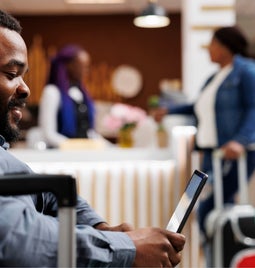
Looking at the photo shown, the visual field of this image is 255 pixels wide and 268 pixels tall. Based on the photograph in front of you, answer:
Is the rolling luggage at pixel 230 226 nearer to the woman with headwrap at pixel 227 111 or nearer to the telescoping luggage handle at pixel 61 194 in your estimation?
the woman with headwrap at pixel 227 111

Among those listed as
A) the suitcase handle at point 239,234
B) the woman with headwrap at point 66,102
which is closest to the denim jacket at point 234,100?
the suitcase handle at point 239,234

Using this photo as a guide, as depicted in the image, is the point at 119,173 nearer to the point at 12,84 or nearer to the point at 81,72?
the point at 81,72

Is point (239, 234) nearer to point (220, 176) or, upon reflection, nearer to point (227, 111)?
point (220, 176)

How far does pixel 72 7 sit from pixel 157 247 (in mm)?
8133

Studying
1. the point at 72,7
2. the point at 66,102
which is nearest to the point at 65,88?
the point at 66,102

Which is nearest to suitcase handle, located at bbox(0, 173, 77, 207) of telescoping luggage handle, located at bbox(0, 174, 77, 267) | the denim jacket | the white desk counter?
telescoping luggage handle, located at bbox(0, 174, 77, 267)

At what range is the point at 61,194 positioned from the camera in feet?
3.21

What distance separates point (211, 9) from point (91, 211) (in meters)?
4.11

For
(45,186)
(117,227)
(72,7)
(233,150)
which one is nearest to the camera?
(45,186)

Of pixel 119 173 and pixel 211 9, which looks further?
pixel 211 9

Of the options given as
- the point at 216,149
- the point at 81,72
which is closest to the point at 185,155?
the point at 216,149

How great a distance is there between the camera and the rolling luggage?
128 inches

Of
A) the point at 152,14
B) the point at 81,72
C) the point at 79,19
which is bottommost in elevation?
the point at 81,72

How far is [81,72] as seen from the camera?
408cm
